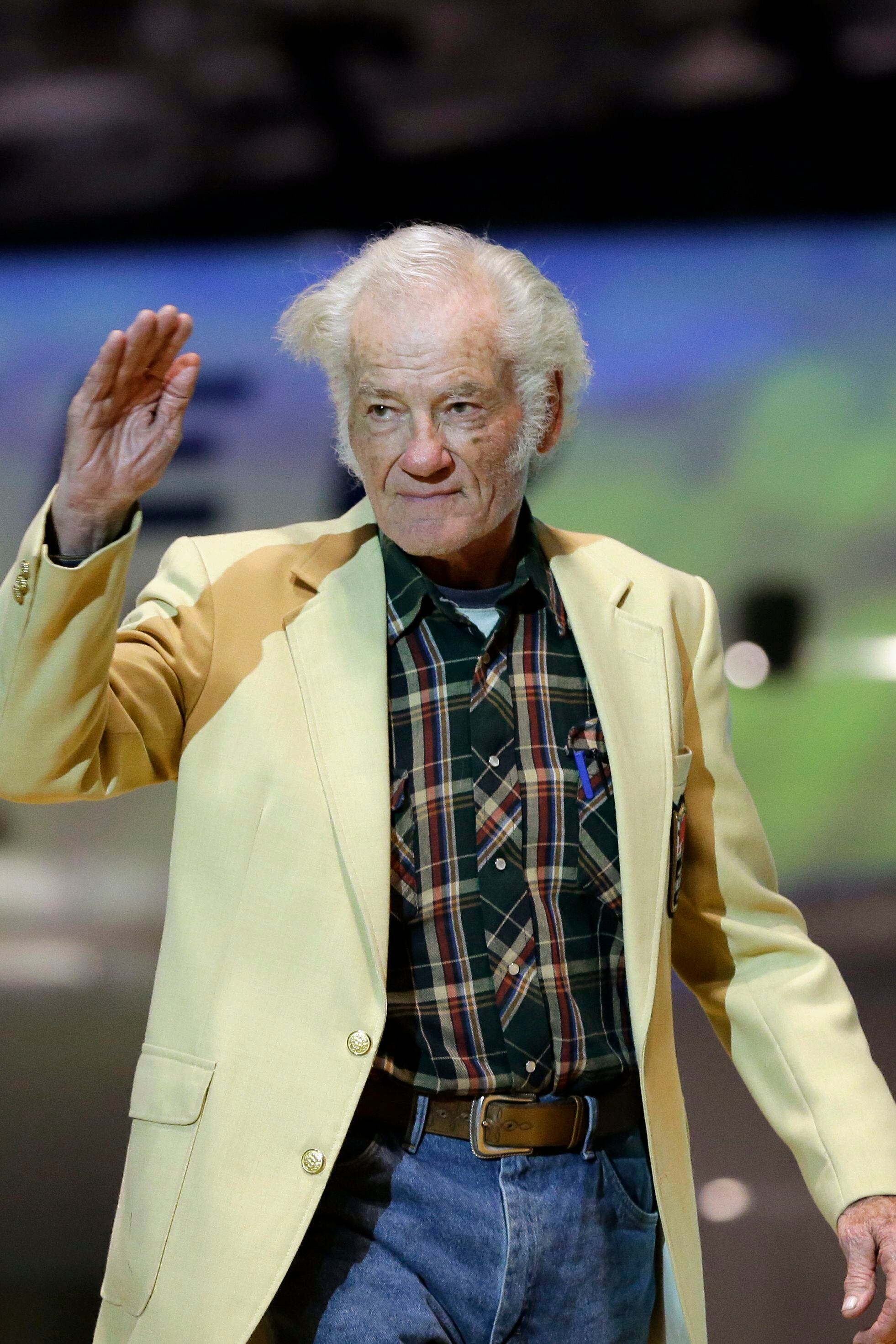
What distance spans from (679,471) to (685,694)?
1.14 metres

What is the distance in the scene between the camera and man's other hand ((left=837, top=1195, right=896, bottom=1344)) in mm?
1466

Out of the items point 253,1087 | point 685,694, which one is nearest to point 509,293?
point 685,694

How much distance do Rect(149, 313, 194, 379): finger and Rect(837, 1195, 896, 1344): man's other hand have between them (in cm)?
116

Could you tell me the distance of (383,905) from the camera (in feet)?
4.76

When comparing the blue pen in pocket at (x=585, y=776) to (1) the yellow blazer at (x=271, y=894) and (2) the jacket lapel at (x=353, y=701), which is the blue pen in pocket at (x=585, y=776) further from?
(2) the jacket lapel at (x=353, y=701)

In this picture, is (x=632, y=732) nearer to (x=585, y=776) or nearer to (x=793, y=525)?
(x=585, y=776)

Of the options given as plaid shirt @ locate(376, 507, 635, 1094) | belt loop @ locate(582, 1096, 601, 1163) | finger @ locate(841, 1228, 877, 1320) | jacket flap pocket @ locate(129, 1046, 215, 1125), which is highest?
plaid shirt @ locate(376, 507, 635, 1094)

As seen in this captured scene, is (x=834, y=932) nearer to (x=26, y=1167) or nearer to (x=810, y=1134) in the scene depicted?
(x=810, y=1134)

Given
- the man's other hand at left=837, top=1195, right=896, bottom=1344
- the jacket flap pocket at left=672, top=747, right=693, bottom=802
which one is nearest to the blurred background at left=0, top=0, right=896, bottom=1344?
the jacket flap pocket at left=672, top=747, right=693, bottom=802

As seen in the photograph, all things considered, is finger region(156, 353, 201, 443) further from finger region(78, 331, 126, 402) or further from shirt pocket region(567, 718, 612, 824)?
shirt pocket region(567, 718, 612, 824)

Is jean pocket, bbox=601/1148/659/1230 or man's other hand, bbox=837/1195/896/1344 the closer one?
man's other hand, bbox=837/1195/896/1344

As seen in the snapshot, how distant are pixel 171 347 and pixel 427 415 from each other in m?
0.36

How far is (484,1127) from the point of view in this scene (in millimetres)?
1497

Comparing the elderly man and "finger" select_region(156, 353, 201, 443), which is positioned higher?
"finger" select_region(156, 353, 201, 443)
